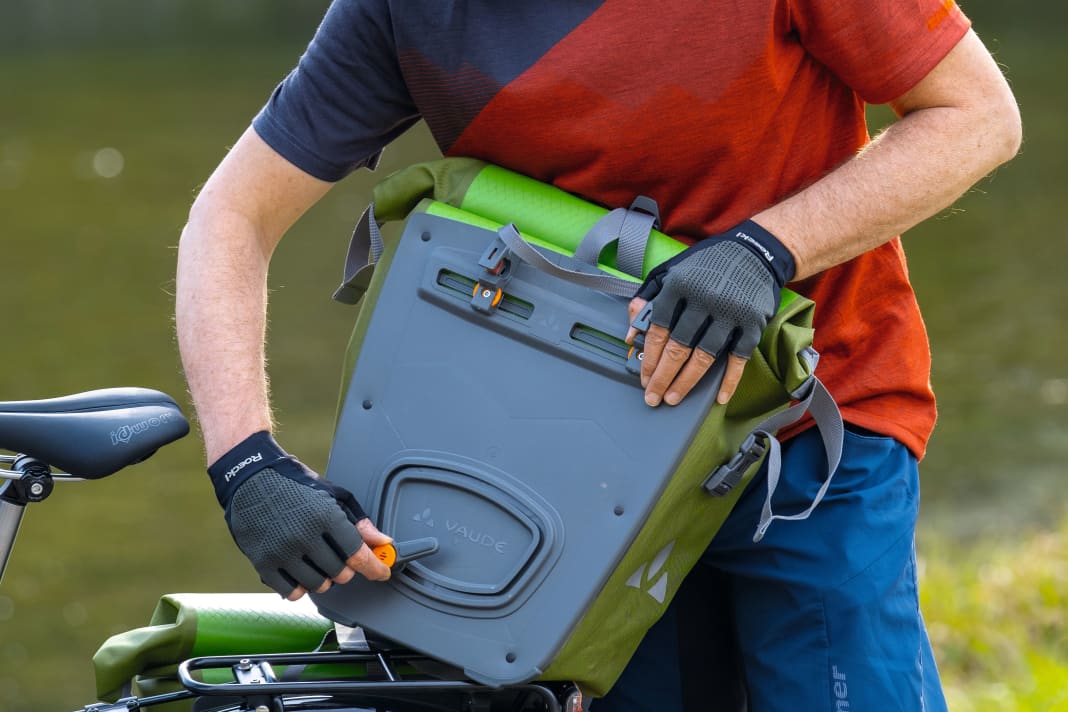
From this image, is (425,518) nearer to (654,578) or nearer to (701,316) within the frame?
(654,578)

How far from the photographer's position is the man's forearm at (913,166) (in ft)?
6.04

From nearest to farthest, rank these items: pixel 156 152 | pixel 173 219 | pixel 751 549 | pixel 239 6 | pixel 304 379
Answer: pixel 751 549, pixel 304 379, pixel 173 219, pixel 156 152, pixel 239 6

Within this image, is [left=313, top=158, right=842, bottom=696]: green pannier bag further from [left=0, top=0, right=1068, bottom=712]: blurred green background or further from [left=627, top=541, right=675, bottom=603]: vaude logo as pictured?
[left=0, top=0, right=1068, bottom=712]: blurred green background

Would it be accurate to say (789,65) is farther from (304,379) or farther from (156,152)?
(156,152)

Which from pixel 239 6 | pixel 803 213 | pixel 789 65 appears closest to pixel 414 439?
pixel 803 213

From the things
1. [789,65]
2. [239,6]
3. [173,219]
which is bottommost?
[239,6]

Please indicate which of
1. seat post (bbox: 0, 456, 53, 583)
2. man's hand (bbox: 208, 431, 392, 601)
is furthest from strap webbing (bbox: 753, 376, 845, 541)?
seat post (bbox: 0, 456, 53, 583)

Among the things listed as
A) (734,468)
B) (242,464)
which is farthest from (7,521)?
(734,468)

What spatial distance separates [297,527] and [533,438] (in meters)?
0.31

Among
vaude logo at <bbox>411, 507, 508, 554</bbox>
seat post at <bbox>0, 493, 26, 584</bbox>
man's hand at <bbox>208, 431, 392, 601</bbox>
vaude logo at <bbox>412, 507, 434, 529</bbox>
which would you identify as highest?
seat post at <bbox>0, 493, 26, 584</bbox>

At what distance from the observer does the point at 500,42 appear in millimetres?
1920

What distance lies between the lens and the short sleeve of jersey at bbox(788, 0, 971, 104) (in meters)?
1.80

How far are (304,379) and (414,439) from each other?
15.1 feet

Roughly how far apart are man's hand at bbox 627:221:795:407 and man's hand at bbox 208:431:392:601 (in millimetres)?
406
